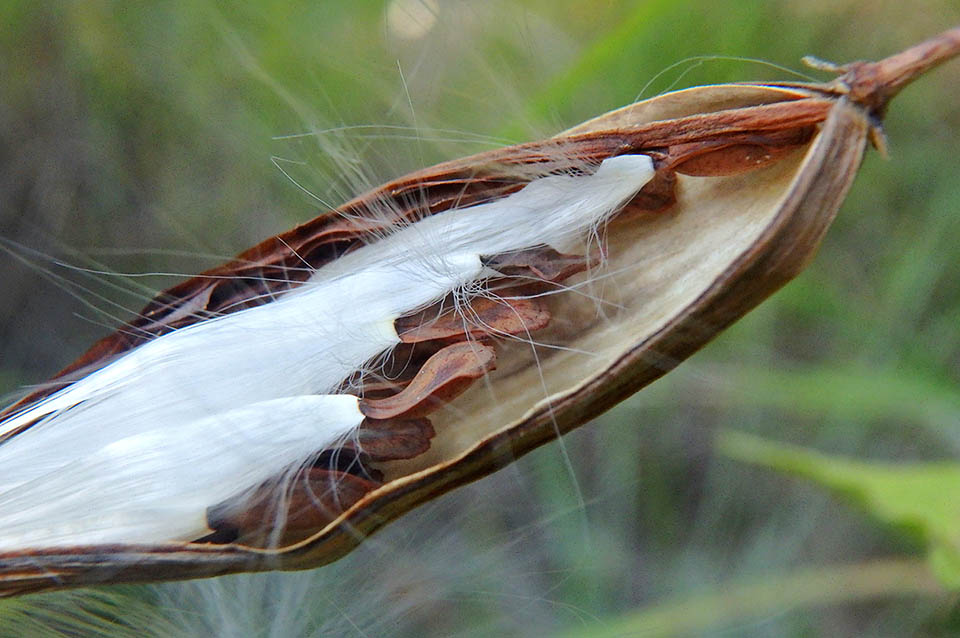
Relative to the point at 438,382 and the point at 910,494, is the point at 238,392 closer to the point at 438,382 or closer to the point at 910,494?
the point at 438,382

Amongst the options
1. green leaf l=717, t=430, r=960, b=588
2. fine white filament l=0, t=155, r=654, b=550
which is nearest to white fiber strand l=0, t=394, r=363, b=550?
fine white filament l=0, t=155, r=654, b=550

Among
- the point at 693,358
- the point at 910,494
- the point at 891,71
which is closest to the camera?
the point at 891,71

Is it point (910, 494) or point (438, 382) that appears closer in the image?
point (438, 382)

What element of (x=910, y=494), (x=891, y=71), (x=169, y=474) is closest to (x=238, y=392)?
(x=169, y=474)

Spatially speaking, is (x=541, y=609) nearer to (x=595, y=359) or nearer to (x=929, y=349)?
(x=595, y=359)

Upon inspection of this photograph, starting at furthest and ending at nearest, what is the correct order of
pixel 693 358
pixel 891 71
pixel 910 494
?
pixel 693 358 → pixel 910 494 → pixel 891 71

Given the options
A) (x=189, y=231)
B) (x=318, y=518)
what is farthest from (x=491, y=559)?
(x=189, y=231)

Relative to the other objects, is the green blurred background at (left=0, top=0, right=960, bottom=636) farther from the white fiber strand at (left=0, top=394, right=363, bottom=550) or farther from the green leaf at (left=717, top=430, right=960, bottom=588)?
the white fiber strand at (left=0, top=394, right=363, bottom=550)
